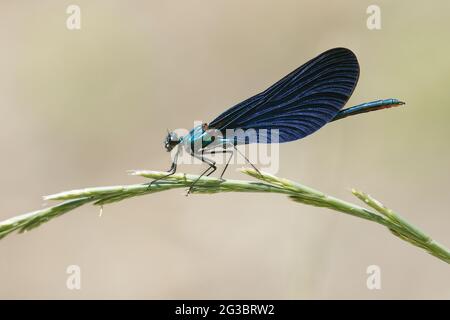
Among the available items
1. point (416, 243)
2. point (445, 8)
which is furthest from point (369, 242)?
Answer: point (416, 243)

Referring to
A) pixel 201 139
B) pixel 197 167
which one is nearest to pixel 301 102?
pixel 201 139

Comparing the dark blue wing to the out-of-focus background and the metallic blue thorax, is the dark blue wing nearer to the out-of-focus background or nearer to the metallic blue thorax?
the metallic blue thorax

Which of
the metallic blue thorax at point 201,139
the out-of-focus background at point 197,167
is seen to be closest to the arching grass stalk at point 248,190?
the metallic blue thorax at point 201,139

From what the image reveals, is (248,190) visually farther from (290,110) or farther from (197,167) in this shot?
(197,167)

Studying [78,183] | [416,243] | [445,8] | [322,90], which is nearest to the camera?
[416,243]

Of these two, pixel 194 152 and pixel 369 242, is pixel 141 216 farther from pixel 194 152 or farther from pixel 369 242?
pixel 194 152

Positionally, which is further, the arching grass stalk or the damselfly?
the damselfly

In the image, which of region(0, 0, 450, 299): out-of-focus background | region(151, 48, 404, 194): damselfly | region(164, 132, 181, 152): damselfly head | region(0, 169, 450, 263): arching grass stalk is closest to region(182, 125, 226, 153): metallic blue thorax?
A: region(151, 48, 404, 194): damselfly
